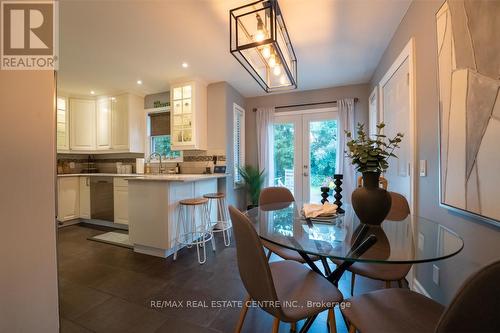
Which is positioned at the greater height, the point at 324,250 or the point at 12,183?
the point at 12,183

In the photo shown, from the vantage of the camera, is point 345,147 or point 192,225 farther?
point 345,147

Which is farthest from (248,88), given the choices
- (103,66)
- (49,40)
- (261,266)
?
(261,266)

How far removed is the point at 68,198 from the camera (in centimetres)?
374

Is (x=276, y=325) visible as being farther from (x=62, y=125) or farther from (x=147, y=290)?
(x=62, y=125)

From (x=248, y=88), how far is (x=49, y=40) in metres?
2.92

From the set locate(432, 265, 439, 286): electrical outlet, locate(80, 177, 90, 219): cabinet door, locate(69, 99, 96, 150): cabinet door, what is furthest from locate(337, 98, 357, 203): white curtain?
locate(69, 99, 96, 150): cabinet door

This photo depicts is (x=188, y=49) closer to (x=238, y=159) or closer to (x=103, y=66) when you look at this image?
(x=103, y=66)

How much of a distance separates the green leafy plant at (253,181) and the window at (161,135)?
1.38 meters

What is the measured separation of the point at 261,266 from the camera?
32.0 inches

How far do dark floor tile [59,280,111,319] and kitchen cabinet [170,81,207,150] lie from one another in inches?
87.6

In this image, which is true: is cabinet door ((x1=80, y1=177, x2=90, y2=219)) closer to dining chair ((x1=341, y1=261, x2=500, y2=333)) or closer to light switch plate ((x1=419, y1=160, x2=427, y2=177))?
dining chair ((x1=341, y1=261, x2=500, y2=333))

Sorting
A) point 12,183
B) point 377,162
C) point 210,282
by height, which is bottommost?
point 210,282

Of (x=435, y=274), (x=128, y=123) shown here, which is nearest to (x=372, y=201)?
(x=435, y=274)

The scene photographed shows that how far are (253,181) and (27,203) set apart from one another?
314 centimetres
